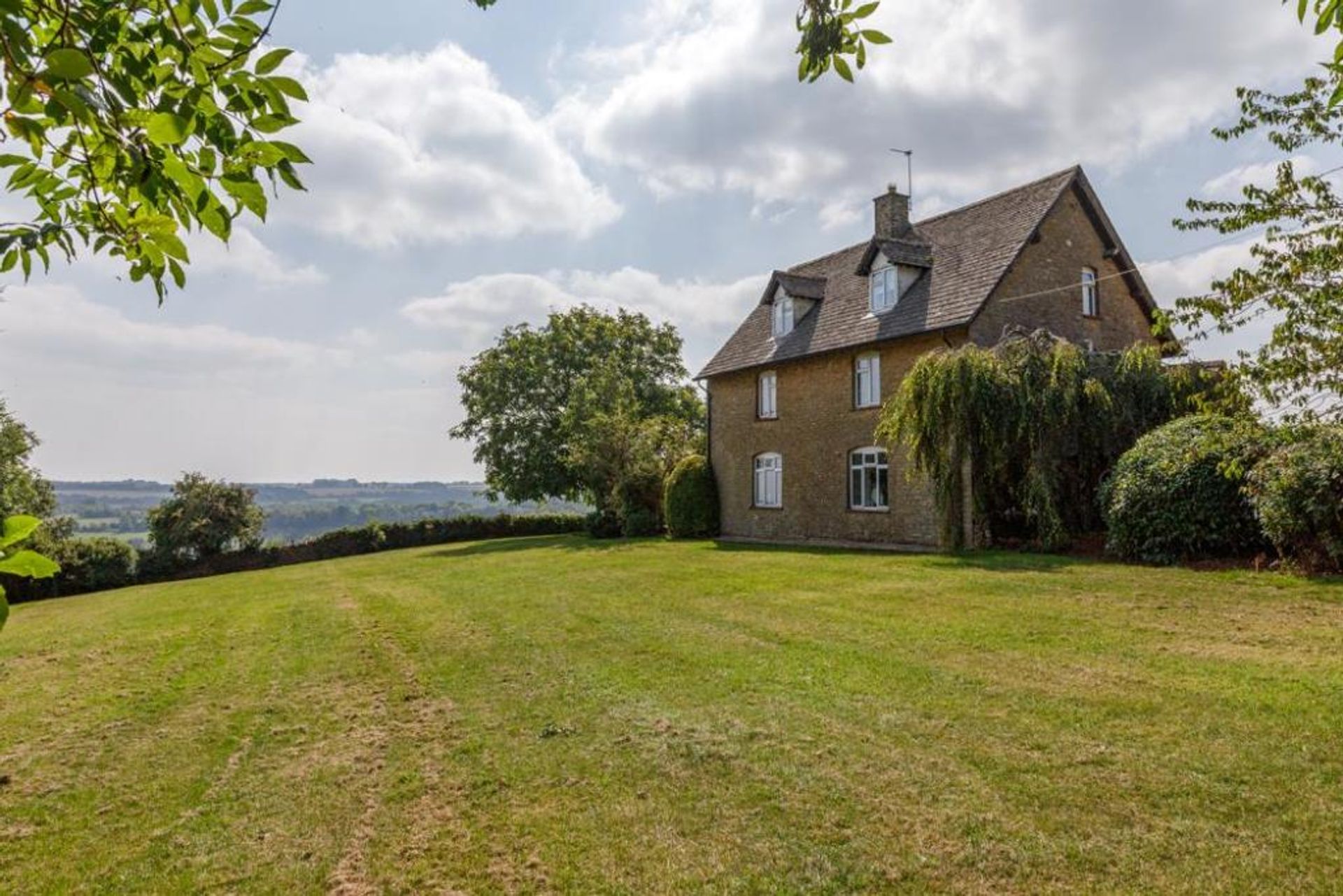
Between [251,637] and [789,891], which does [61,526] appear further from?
[789,891]

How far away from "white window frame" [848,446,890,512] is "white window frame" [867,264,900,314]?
154 inches

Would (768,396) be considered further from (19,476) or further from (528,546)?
(19,476)

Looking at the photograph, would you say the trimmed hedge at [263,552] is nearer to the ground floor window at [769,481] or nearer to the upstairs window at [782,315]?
the ground floor window at [769,481]

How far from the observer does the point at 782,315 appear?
81.5 ft

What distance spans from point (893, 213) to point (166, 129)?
925 inches

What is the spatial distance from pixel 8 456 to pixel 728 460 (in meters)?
32.1

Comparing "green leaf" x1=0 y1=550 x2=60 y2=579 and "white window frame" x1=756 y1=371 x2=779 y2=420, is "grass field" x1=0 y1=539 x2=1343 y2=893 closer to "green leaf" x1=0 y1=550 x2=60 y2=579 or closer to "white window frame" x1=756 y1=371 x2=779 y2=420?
"green leaf" x1=0 y1=550 x2=60 y2=579

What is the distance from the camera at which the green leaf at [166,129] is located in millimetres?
1831

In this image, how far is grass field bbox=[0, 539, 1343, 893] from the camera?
3.60 meters

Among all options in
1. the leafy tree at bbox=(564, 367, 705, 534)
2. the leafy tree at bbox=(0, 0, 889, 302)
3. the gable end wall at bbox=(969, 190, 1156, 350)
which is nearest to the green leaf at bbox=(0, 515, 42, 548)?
the leafy tree at bbox=(0, 0, 889, 302)

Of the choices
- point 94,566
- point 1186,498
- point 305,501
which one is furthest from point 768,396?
point 305,501

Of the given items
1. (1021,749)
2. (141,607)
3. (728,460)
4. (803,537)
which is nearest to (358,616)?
(141,607)

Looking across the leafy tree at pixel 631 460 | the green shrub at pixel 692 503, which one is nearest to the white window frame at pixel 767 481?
the green shrub at pixel 692 503

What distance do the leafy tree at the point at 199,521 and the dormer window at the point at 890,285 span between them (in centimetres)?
2573
